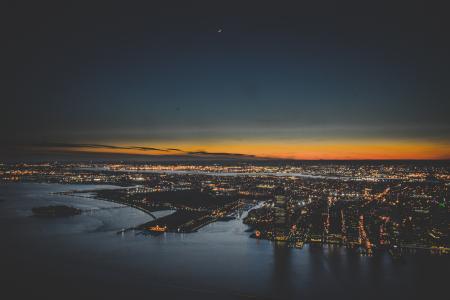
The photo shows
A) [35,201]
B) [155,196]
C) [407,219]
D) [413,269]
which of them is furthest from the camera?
[155,196]

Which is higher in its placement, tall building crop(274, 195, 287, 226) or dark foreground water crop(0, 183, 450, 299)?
tall building crop(274, 195, 287, 226)

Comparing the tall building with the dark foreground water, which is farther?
the tall building

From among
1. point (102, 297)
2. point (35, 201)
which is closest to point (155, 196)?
point (35, 201)

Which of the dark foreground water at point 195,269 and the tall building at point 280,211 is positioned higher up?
the tall building at point 280,211

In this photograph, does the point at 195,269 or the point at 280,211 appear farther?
the point at 280,211

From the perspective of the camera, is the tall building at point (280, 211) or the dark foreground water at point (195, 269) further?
the tall building at point (280, 211)

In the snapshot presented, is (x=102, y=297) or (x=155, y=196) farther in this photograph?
(x=155, y=196)

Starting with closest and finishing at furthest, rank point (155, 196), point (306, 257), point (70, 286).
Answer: point (70, 286), point (306, 257), point (155, 196)

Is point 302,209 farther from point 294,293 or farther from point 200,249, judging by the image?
point 294,293
